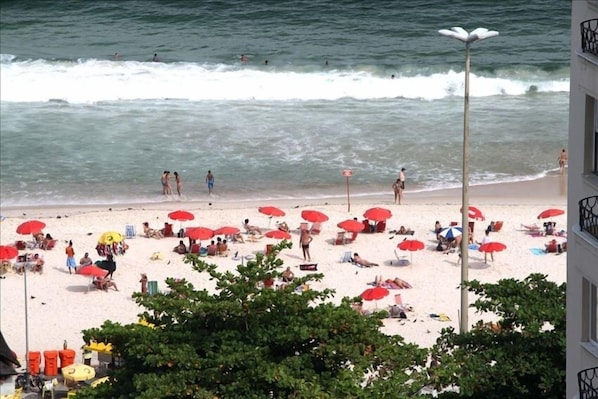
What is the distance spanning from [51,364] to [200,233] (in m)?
8.18

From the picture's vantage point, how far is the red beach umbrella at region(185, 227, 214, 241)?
33594 millimetres

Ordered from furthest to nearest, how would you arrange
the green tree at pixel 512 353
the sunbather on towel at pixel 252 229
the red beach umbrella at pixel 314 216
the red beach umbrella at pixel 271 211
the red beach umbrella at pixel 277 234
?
the red beach umbrella at pixel 271 211 < the sunbather on towel at pixel 252 229 < the red beach umbrella at pixel 314 216 < the red beach umbrella at pixel 277 234 < the green tree at pixel 512 353

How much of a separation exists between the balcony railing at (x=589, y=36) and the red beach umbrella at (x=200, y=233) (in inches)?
869

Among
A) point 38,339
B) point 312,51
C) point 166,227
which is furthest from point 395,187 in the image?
point 312,51

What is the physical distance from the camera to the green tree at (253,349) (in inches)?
710

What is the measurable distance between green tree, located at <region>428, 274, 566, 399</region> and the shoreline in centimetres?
1995

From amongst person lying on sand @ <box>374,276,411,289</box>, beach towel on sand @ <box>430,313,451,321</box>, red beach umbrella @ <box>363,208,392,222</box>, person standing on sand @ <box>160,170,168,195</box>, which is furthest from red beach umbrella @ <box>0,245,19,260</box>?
beach towel on sand @ <box>430,313,451,321</box>

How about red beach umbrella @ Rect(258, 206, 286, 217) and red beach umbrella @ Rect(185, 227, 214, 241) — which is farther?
red beach umbrella @ Rect(258, 206, 286, 217)

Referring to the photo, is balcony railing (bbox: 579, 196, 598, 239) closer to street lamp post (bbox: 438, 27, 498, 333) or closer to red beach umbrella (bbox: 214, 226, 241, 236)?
street lamp post (bbox: 438, 27, 498, 333)

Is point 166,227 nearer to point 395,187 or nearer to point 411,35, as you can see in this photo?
point 395,187

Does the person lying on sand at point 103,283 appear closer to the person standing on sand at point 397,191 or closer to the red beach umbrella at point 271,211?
the red beach umbrella at point 271,211

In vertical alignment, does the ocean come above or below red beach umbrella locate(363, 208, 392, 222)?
above

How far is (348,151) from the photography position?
4738 cm

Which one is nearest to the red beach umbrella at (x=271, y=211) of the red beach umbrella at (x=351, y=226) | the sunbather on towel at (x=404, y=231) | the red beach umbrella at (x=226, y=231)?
the red beach umbrella at (x=226, y=231)
